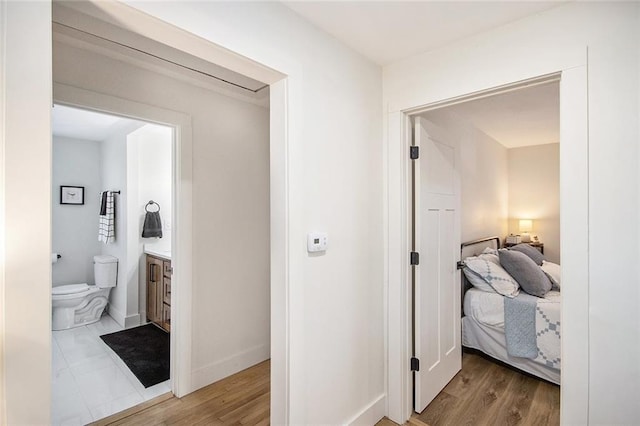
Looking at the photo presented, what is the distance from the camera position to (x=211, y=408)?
7.26 ft

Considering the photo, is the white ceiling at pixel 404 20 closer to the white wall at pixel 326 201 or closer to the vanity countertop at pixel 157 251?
the white wall at pixel 326 201

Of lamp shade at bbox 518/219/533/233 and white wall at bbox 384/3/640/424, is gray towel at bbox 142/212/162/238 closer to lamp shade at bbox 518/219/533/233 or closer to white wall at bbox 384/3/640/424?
white wall at bbox 384/3/640/424

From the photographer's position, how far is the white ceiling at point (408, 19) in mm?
1501

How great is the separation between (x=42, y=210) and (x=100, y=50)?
1.61 meters

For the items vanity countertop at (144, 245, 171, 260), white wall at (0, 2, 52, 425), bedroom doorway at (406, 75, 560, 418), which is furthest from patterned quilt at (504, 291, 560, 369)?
vanity countertop at (144, 245, 171, 260)

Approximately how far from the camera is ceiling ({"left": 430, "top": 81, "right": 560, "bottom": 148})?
9.46 feet

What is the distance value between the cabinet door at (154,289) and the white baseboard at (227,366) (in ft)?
4.28

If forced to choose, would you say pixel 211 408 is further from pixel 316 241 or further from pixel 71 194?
pixel 71 194

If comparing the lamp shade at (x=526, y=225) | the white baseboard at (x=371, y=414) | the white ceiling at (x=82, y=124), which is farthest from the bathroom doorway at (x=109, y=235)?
the lamp shade at (x=526, y=225)

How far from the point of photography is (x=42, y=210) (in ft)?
2.82

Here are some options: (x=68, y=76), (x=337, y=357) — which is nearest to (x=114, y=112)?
(x=68, y=76)

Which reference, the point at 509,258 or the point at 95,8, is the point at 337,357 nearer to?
the point at 95,8

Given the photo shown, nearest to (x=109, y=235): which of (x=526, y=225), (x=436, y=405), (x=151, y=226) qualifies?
(x=151, y=226)

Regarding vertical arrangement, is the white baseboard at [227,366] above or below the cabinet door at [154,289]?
below
